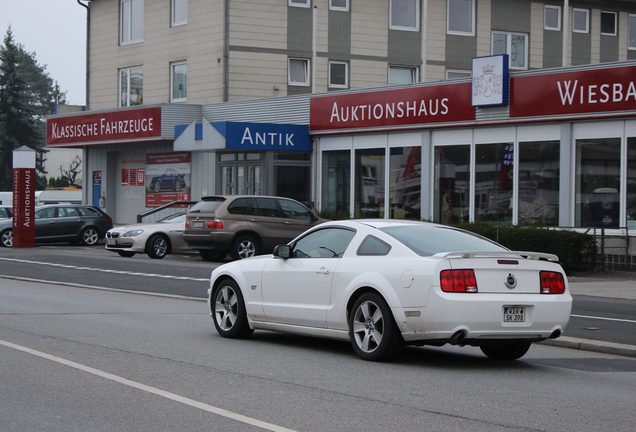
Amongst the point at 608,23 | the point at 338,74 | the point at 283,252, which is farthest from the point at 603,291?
the point at 608,23

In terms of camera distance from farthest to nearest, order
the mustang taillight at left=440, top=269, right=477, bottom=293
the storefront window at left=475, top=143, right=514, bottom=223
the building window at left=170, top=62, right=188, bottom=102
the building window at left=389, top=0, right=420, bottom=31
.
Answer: the building window at left=389, top=0, right=420, bottom=31 → the building window at left=170, top=62, right=188, bottom=102 → the storefront window at left=475, top=143, right=514, bottom=223 → the mustang taillight at left=440, top=269, right=477, bottom=293

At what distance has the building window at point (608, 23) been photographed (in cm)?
4441

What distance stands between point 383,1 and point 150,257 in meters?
16.1

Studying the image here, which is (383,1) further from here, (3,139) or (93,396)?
(3,139)

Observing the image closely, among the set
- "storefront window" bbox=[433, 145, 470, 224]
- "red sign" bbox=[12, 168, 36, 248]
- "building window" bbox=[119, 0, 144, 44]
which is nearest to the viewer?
"storefront window" bbox=[433, 145, 470, 224]

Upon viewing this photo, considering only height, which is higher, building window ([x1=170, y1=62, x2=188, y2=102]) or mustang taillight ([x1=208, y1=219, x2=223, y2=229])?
building window ([x1=170, y1=62, x2=188, y2=102])

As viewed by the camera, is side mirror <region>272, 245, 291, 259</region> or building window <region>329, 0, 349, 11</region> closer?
side mirror <region>272, 245, 291, 259</region>

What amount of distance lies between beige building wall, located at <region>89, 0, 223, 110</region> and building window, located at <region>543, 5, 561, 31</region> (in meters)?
13.5

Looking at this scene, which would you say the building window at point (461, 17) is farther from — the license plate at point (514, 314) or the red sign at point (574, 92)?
the license plate at point (514, 314)

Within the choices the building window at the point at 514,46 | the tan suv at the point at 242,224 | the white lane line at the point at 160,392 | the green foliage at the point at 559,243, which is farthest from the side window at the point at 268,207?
the building window at the point at 514,46

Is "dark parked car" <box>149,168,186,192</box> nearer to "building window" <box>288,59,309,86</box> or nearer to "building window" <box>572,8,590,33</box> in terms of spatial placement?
"building window" <box>288,59,309,86</box>

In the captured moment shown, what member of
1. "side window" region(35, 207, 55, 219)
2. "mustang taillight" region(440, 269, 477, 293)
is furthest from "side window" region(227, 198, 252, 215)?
"mustang taillight" region(440, 269, 477, 293)

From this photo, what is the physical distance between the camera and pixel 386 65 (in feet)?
136

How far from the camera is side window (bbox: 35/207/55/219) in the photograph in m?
36.0
